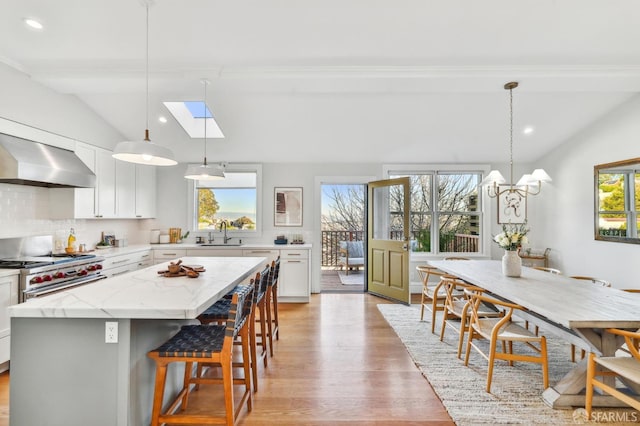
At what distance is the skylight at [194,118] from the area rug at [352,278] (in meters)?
3.89

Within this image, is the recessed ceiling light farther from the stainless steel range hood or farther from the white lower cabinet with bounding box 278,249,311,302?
the white lower cabinet with bounding box 278,249,311,302

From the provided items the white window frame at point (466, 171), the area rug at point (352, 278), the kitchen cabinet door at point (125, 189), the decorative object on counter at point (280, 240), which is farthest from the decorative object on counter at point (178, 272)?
the area rug at point (352, 278)

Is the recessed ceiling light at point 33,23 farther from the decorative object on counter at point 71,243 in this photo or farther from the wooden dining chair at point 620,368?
the wooden dining chair at point 620,368

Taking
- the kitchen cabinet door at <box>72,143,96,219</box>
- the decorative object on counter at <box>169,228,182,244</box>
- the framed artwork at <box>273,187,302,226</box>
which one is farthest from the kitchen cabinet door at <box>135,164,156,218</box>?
the framed artwork at <box>273,187,302,226</box>

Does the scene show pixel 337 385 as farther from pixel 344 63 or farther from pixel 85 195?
pixel 85 195

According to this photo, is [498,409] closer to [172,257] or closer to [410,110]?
[410,110]

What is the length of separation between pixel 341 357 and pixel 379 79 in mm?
2796

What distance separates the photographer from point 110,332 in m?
1.70

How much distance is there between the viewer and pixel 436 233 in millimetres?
5539

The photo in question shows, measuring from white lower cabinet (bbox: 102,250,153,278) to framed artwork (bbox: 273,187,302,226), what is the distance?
2057 millimetres

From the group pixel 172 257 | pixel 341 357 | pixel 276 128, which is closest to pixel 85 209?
pixel 172 257

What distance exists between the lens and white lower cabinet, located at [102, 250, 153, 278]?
379 centimetres

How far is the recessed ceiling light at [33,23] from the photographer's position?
2464 mm

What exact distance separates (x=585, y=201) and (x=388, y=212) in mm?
2750
